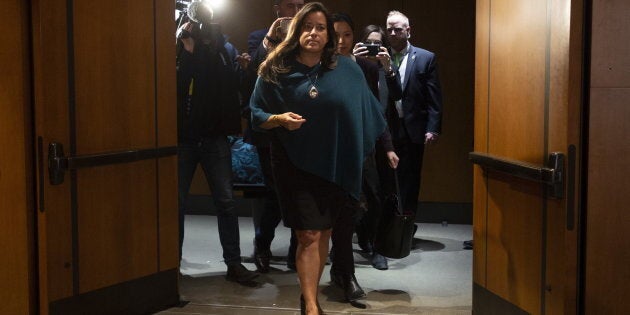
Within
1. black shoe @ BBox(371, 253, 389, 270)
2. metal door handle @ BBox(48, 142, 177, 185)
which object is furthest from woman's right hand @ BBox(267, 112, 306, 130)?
black shoe @ BBox(371, 253, 389, 270)

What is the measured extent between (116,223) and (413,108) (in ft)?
8.93

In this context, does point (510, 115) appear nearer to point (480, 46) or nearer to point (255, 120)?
point (480, 46)

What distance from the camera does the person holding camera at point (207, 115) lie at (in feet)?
17.7

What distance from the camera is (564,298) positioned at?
332cm

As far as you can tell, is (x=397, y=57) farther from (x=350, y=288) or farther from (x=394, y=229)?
(x=350, y=288)

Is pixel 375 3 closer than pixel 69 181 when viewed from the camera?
No

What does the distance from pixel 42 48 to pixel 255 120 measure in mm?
1103

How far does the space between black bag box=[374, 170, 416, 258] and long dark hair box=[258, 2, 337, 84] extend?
45.5 inches

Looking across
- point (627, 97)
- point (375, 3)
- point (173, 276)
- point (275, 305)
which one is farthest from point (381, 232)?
point (375, 3)

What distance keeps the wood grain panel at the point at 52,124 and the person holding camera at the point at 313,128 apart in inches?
38.5

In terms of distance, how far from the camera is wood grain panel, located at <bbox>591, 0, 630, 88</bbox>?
3213 mm

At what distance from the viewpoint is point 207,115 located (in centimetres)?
539

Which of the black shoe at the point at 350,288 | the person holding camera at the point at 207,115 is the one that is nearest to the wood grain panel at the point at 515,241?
the black shoe at the point at 350,288

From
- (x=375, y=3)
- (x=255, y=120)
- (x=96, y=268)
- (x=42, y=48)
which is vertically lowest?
(x=96, y=268)
